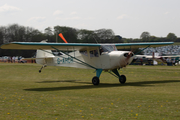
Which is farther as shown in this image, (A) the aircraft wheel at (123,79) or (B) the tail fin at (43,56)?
(B) the tail fin at (43,56)

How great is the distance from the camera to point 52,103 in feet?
29.4

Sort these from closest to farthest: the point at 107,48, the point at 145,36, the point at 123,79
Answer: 1. the point at 107,48
2. the point at 123,79
3. the point at 145,36

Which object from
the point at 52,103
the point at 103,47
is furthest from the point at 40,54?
the point at 52,103

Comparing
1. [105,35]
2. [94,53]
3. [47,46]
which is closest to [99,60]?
[94,53]

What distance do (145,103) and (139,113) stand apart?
65.0 inches

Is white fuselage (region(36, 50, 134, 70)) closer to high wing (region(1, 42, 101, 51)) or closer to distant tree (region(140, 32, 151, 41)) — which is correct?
high wing (region(1, 42, 101, 51))

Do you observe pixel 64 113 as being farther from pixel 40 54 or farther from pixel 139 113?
pixel 40 54

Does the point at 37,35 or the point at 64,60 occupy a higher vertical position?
the point at 37,35

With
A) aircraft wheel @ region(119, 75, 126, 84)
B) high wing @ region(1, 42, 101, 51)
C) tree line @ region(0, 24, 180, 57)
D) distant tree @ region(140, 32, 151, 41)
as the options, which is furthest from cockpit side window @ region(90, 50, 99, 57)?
distant tree @ region(140, 32, 151, 41)

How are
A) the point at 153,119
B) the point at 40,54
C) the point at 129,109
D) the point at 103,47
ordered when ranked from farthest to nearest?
the point at 40,54 → the point at 103,47 → the point at 129,109 → the point at 153,119

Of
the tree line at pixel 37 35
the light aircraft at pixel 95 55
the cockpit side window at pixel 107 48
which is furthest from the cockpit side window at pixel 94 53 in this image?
the tree line at pixel 37 35

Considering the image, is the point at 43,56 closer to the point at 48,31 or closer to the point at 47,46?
the point at 47,46

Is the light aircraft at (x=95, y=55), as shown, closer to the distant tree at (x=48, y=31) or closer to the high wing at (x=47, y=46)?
the high wing at (x=47, y=46)

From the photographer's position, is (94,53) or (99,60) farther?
(94,53)
